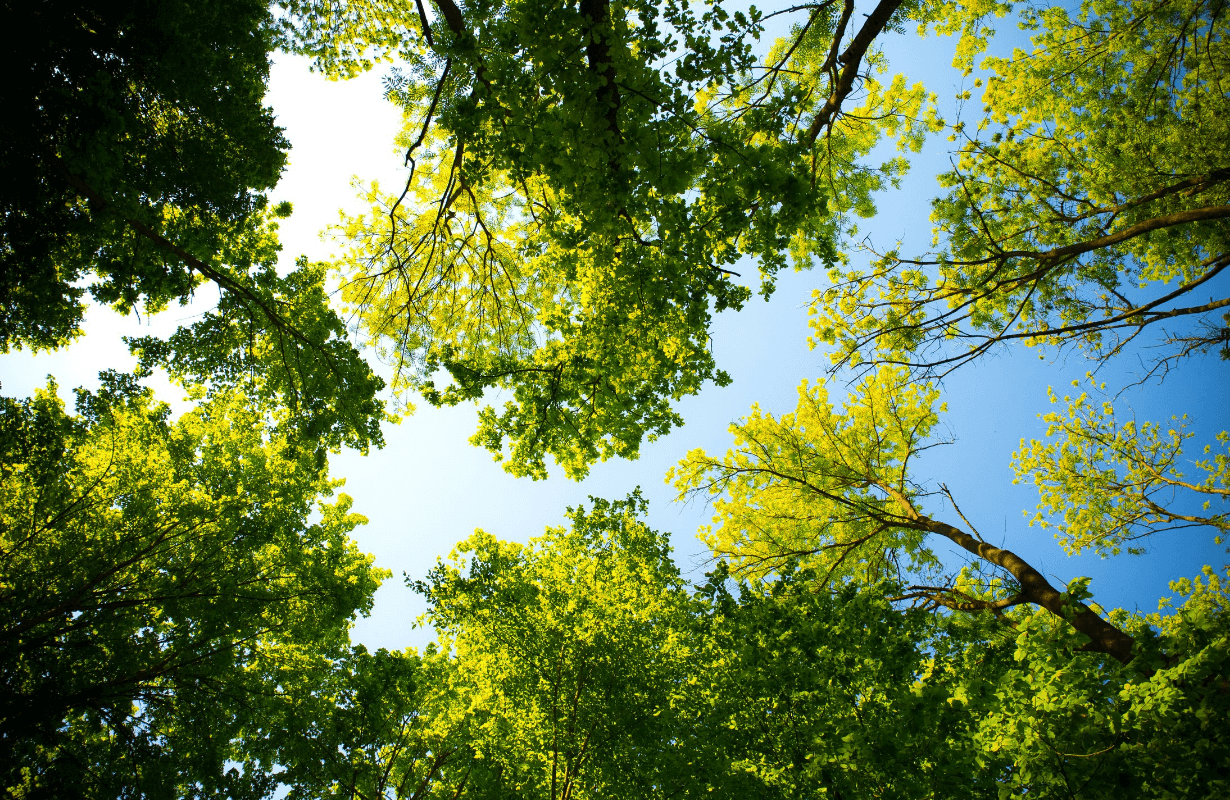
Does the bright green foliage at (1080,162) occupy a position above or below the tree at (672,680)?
above

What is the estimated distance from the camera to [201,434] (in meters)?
10.1

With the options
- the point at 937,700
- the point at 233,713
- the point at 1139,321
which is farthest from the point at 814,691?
the point at 233,713

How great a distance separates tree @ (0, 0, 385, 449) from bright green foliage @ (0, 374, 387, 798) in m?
0.89

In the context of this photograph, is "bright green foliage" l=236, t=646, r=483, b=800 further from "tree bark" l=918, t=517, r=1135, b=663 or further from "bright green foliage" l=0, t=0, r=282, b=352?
"tree bark" l=918, t=517, r=1135, b=663

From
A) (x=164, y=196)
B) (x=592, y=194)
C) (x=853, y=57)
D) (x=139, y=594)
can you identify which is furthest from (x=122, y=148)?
(x=853, y=57)

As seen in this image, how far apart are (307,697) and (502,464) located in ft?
14.4

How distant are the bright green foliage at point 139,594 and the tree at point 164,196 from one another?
2.93ft

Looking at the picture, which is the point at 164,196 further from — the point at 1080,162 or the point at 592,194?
the point at 1080,162

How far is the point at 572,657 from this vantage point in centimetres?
639

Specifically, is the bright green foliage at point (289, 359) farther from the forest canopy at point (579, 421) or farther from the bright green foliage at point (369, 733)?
the bright green foliage at point (369, 733)

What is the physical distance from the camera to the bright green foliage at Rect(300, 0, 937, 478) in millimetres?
4359

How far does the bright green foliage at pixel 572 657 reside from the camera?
5.79 m

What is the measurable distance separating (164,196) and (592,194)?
5203 millimetres

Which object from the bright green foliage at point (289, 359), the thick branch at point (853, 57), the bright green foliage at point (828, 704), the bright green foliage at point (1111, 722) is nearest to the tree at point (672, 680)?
the bright green foliage at point (828, 704)
